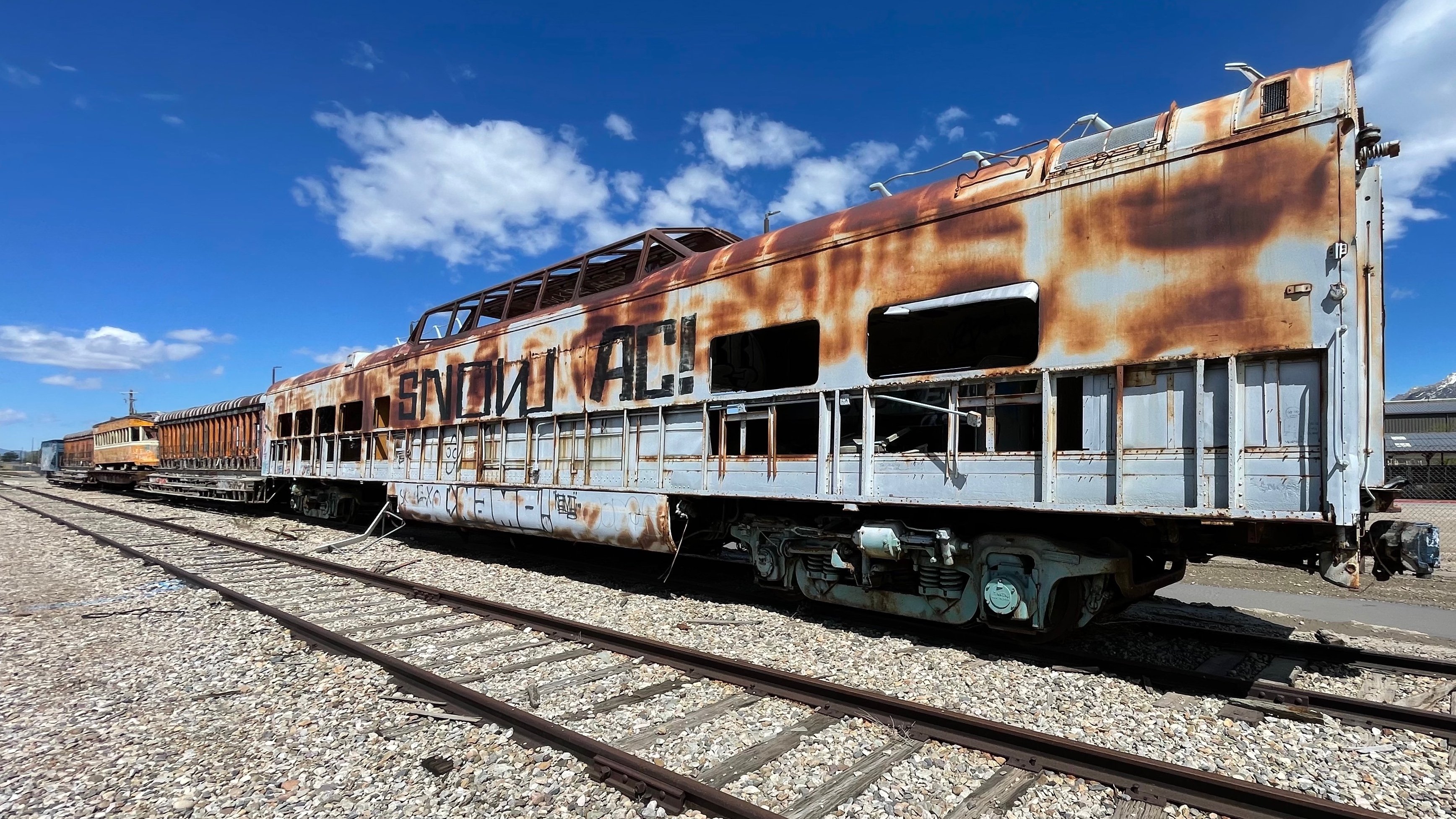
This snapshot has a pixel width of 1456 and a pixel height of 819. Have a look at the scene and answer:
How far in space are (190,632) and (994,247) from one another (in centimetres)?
827

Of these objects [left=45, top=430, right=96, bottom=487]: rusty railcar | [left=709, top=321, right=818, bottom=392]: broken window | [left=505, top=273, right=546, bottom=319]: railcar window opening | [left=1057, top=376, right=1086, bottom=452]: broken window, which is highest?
[left=505, top=273, right=546, bottom=319]: railcar window opening

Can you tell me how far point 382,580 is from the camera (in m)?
9.19

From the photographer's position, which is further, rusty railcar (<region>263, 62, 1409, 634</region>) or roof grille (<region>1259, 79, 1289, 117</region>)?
roof grille (<region>1259, 79, 1289, 117</region>)

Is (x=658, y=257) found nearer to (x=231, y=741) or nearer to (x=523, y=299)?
(x=523, y=299)

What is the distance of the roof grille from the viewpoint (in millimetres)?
4535

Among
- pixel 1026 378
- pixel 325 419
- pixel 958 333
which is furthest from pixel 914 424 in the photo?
pixel 325 419

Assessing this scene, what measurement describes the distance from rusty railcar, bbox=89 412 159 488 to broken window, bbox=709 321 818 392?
92.1 feet

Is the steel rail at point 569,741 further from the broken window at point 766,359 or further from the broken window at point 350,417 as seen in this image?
the broken window at point 350,417

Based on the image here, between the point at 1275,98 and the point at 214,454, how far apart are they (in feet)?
89.4

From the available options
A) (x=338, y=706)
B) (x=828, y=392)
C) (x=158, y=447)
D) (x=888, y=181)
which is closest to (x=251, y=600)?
(x=338, y=706)

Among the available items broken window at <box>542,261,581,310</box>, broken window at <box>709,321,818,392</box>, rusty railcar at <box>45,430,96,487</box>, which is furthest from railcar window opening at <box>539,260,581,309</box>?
rusty railcar at <box>45,430,96,487</box>

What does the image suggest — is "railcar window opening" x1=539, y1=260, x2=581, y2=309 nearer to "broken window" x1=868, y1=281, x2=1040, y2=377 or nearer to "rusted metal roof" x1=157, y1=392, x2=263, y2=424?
"broken window" x1=868, y1=281, x2=1040, y2=377

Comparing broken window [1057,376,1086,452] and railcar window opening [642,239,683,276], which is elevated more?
railcar window opening [642,239,683,276]

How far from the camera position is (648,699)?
16.5 ft
